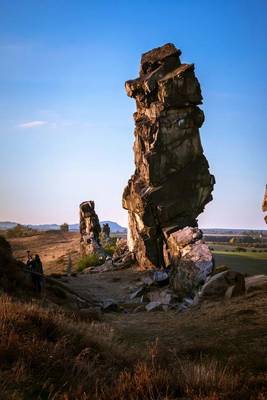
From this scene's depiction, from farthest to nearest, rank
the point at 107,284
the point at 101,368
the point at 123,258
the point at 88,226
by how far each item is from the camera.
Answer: the point at 88,226 < the point at 123,258 < the point at 107,284 < the point at 101,368

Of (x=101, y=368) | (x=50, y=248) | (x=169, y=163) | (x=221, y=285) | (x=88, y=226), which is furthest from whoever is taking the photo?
(x=50, y=248)

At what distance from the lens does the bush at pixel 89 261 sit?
4750 cm

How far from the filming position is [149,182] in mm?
40594

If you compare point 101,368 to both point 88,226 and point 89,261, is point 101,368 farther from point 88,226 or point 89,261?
point 88,226

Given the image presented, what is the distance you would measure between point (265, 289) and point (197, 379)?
1390cm

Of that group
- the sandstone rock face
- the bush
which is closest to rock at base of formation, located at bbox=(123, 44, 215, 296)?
the sandstone rock face

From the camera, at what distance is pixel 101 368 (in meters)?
7.91

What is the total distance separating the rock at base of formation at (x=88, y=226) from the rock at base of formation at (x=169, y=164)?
1320 centimetres

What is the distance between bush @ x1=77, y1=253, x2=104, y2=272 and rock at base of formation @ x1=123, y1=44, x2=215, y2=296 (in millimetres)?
8201

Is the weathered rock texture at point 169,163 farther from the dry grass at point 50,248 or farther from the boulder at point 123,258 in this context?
the dry grass at point 50,248

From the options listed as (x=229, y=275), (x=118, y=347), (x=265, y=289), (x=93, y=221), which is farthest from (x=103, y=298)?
(x=93, y=221)

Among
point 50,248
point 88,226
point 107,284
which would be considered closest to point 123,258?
point 107,284

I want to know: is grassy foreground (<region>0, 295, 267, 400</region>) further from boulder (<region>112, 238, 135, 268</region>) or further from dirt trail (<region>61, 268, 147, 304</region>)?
boulder (<region>112, 238, 135, 268</region>)

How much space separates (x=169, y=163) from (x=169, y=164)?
0.30 ft
